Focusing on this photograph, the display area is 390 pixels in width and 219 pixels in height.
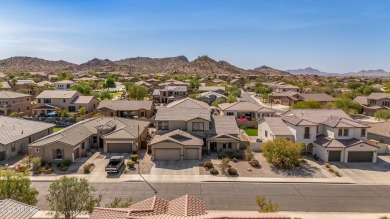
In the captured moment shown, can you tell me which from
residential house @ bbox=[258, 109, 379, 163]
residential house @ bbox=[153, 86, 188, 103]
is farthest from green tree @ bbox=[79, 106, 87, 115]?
residential house @ bbox=[258, 109, 379, 163]

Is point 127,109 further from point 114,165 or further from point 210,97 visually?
point 114,165

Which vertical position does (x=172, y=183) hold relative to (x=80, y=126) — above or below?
below

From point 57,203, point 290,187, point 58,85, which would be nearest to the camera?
point 57,203

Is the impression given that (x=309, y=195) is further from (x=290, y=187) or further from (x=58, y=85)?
(x=58, y=85)

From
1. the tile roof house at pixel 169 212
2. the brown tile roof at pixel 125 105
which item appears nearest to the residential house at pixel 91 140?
the brown tile roof at pixel 125 105

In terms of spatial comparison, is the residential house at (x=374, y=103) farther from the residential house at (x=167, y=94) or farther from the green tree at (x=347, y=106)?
the residential house at (x=167, y=94)

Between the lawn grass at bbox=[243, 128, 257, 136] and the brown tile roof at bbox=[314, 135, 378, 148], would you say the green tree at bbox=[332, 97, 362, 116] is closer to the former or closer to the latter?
the lawn grass at bbox=[243, 128, 257, 136]

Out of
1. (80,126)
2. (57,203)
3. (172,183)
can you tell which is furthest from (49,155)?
(57,203)
